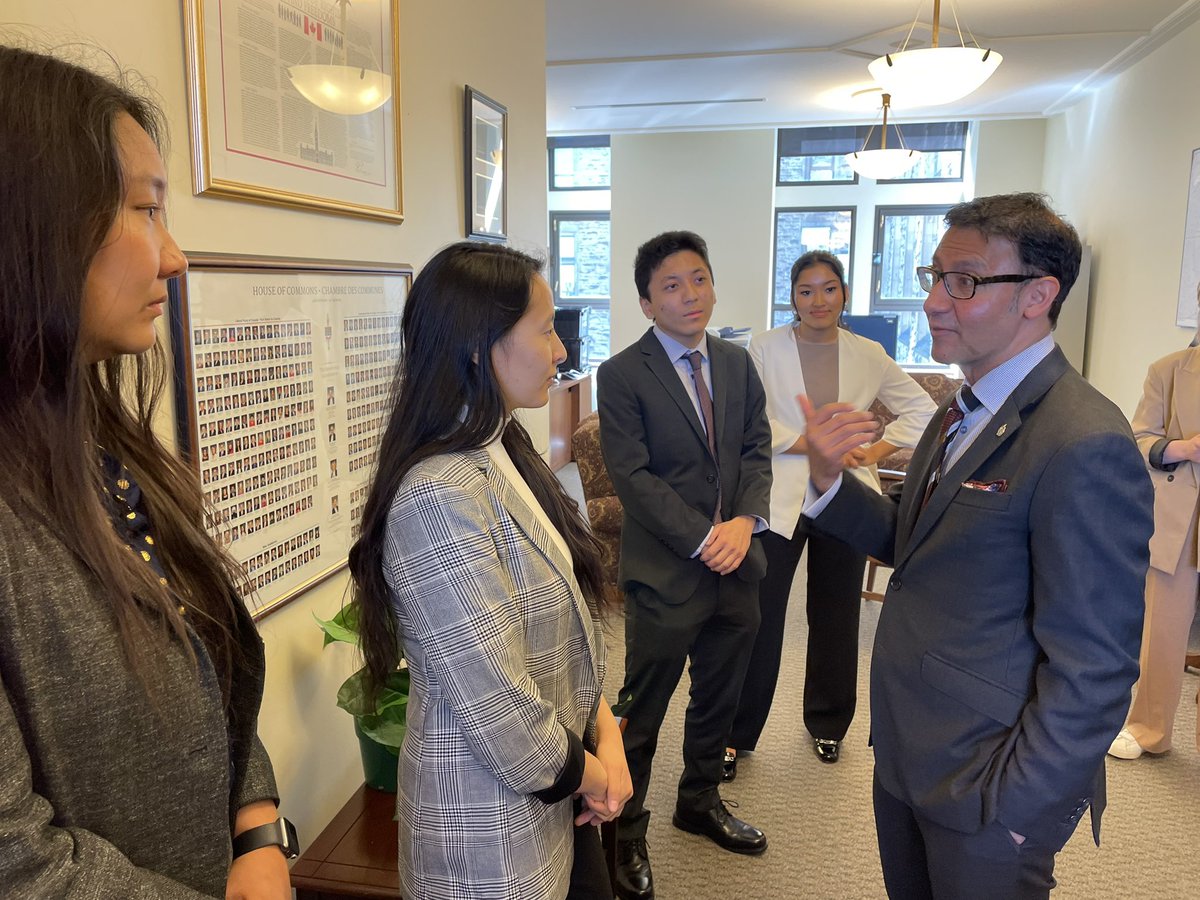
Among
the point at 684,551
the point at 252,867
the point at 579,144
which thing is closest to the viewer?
the point at 252,867

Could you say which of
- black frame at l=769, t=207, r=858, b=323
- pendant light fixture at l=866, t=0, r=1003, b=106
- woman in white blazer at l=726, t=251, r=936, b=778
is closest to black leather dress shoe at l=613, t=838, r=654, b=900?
woman in white blazer at l=726, t=251, r=936, b=778

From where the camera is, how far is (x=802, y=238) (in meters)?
8.00

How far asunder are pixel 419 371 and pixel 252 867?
679 millimetres

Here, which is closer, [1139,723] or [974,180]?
[1139,723]

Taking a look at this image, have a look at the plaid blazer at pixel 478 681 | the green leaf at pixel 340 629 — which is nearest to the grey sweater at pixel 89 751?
the plaid blazer at pixel 478 681

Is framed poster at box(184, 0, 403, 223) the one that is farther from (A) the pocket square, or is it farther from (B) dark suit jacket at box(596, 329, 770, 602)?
(A) the pocket square

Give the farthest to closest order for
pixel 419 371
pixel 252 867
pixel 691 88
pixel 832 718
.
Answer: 1. pixel 691 88
2. pixel 832 718
3. pixel 419 371
4. pixel 252 867

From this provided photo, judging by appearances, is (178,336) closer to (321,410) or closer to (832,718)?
(321,410)

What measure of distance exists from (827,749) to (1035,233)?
79.7 inches

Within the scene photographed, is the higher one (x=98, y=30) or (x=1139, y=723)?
(x=98, y=30)

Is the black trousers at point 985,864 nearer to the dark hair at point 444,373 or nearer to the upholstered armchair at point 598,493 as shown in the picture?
the dark hair at point 444,373

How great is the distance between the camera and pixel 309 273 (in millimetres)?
1648

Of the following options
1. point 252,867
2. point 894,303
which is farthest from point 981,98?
Answer: point 252,867

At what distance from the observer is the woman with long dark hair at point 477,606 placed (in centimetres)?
112
